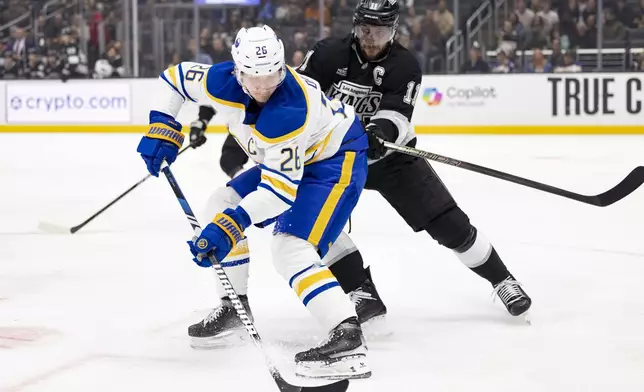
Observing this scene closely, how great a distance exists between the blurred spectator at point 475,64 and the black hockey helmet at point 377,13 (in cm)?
674

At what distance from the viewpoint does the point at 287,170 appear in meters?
2.46

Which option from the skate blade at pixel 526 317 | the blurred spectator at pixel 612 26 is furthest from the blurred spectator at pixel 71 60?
the skate blade at pixel 526 317

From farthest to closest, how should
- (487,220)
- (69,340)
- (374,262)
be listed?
(487,220) → (374,262) → (69,340)

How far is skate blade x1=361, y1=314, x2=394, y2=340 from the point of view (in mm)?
3035

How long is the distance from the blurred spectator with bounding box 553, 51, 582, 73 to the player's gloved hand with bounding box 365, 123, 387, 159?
7.11m

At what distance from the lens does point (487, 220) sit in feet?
17.0

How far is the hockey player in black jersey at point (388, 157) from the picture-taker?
315 centimetres

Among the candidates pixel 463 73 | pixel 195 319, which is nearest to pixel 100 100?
pixel 463 73

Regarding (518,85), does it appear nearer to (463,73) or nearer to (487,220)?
(463,73)

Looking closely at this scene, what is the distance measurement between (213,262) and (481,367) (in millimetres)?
804

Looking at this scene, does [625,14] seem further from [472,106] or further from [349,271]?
[349,271]

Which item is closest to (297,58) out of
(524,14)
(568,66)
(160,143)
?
(524,14)

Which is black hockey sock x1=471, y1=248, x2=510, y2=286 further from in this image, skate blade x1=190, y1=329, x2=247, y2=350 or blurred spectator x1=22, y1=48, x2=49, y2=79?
blurred spectator x1=22, y1=48, x2=49, y2=79

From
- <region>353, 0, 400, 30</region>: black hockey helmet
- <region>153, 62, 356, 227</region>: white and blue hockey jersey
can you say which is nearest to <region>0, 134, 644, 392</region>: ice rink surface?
<region>153, 62, 356, 227</region>: white and blue hockey jersey
